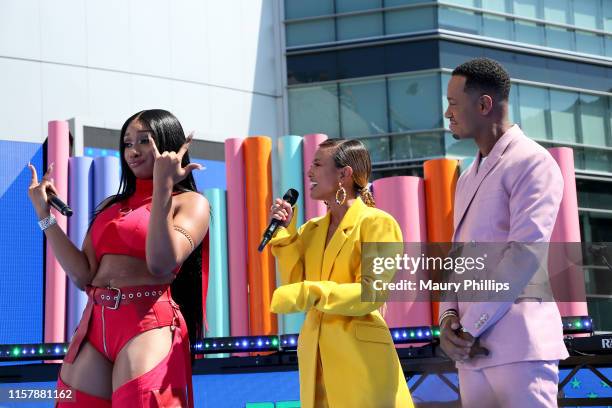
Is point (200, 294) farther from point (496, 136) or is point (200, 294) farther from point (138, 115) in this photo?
point (496, 136)

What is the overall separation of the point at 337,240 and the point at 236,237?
23.9 ft

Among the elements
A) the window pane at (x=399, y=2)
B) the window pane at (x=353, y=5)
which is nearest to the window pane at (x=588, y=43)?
the window pane at (x=399, y=2)

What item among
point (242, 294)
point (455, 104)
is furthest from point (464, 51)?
point (455, 104)

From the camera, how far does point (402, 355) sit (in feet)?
21.0

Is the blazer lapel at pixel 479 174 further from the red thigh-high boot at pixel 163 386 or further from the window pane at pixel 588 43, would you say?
the window pane at pixel 588 43

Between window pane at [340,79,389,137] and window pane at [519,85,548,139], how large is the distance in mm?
3000

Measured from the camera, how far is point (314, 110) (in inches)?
826

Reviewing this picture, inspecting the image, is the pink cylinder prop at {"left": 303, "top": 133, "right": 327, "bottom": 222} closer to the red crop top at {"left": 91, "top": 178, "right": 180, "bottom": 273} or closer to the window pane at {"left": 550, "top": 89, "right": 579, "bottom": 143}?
the red crop top at {"left": 91, "top": 178, "right": 180, "bottom": 273}

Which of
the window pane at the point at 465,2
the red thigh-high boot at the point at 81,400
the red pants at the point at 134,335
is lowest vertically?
the red thigh-high boot at the point at 81,400

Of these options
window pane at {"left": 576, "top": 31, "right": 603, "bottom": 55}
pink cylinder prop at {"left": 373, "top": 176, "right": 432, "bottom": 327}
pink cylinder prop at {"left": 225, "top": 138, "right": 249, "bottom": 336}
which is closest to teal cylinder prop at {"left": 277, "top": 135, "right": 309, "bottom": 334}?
pink cylinder prop at {"left": 225, "top": 138, "right": 249, "bottom": 336}

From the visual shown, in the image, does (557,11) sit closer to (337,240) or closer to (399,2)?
(399,2)

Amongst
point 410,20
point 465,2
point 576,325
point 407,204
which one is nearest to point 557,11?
point 465,2

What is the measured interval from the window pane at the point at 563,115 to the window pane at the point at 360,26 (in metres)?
4.12

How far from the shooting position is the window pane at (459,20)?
67.8ft
